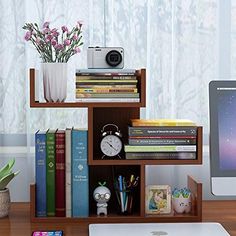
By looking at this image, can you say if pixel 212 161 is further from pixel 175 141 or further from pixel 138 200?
pixel 138 200

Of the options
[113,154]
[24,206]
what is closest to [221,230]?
[113,154]

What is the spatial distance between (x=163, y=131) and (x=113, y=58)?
30cm

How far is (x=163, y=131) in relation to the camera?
81.0 inches

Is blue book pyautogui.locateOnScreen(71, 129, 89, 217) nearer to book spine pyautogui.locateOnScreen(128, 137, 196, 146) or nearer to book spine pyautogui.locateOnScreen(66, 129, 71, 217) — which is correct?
book spine pyautogui.locateOnScreen(66, 129, 71, 217)

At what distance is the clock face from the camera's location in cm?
206

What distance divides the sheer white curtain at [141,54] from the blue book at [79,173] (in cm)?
41

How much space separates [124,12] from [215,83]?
621 millimetres

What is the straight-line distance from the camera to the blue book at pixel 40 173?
6.79ft

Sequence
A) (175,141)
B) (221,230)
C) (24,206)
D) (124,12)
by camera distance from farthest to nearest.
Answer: (124,12) < (24,206) < (175,141) < (221,230)

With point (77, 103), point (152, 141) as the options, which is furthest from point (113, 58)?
point (152, 141)

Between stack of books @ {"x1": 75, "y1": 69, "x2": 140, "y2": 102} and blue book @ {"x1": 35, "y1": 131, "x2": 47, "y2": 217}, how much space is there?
0.20 metres

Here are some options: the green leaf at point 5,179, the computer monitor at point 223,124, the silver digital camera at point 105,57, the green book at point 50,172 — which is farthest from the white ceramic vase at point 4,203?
the computer monitor at point 223,124

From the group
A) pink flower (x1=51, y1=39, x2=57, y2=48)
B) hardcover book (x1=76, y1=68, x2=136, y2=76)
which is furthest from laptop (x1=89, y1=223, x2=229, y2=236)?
pink flower (x1=51, y1=39, x2=57, y2=48)

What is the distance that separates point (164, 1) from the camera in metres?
2.45
